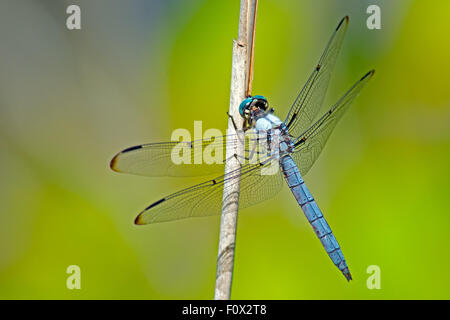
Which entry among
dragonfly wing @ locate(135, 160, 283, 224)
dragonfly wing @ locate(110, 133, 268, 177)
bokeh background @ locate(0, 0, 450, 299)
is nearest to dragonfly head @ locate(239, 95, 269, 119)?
dragonfly wing @ locate(110, 133, 268, 177)

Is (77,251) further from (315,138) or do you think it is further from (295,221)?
(315,138)

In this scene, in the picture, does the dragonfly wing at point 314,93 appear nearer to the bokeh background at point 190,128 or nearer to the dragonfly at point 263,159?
the dragonfly at point 263,159

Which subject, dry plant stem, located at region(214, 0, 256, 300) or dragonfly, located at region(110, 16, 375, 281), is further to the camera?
dragonfly, located at region(110, 16, 375, 281)

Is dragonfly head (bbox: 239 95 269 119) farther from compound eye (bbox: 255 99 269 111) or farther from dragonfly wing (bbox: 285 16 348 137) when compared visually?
dragonfly wing (bbox: 285 16 348 137)

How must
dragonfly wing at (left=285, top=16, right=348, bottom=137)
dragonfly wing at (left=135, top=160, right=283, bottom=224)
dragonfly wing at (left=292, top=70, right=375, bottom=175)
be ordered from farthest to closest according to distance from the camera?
dragonfly wing at (left=285, top=16, right=348, bottom=137) → dragonfly wing at (left=292, top=70, right=375, bottom=175) → dragonfly wing at (left=135, top=160, right=283, bottom=224)

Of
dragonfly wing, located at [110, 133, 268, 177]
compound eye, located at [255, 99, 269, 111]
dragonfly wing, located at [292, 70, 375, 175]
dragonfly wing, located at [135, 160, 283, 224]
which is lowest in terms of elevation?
dragonfly wing, located at [135, 160, 283, 224]

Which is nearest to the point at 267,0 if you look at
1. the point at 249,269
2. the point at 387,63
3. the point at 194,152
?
the point at 387,63

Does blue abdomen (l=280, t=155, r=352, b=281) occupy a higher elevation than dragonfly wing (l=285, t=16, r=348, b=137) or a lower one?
lower

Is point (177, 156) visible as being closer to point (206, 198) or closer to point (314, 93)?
point (206, 198)
